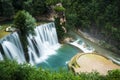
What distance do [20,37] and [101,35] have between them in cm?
1132

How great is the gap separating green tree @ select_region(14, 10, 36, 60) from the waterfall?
0.55 meters

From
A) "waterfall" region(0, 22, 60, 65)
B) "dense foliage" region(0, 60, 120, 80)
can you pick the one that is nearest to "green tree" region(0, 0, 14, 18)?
"waterfall" region(0, 22, 60, 65)

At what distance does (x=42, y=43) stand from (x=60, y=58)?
133 inches

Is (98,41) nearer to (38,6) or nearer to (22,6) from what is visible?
(38,6)

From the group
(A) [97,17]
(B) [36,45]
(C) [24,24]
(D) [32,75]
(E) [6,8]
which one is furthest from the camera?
(A) [97,17]

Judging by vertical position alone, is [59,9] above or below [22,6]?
below

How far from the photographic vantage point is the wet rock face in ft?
72.0

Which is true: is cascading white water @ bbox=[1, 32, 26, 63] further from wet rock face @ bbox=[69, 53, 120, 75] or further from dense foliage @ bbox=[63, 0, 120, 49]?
dense foliage @ bbox=[63, 0, 120, 49]

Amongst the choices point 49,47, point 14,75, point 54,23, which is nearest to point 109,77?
point 14,75

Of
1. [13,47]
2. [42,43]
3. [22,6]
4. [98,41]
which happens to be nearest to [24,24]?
[13,47]

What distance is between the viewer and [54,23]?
31.5 metres

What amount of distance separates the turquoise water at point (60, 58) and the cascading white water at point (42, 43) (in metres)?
0.73

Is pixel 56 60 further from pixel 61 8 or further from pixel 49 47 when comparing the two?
pixel 61 8

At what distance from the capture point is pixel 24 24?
79.8ft
